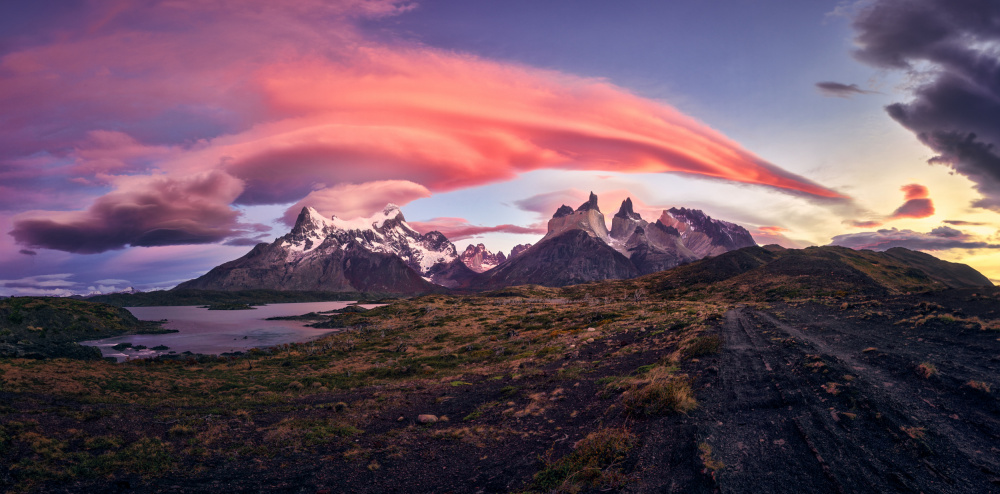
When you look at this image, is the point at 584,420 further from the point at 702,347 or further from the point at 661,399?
the point at 702,347

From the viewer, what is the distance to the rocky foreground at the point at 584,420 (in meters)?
8.08

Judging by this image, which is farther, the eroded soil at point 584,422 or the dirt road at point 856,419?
the eroded soil at point 584,422

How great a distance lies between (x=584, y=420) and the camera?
13.3m

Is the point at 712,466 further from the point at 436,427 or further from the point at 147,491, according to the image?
the point at 147,491

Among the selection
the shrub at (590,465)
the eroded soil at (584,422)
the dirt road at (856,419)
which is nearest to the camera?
the dirt road at (856,419)

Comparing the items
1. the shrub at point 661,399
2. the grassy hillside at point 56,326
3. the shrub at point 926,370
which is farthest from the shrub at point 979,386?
the grassy hillside at point 56,326

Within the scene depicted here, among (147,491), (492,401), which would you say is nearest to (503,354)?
(492,401)

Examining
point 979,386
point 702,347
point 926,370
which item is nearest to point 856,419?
point 979,386

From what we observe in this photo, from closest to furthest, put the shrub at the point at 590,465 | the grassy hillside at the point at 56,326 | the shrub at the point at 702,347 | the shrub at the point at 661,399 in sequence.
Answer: the shrub at the point at 590,465
the shrub at the point at 661,399
the shrub at the point at 702,347
the grassy hillside at the point at 56,326

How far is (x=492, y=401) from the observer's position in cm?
1889

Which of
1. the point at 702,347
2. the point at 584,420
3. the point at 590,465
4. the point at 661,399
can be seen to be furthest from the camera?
the point at 702,347

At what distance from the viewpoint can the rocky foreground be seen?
8.08 meters

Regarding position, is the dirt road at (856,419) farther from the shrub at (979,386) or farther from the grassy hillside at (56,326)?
the grassy hillside at (56,326)

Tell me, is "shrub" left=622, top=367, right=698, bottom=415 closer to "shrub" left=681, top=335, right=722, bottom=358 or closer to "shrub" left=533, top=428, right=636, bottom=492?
"shrub" left=533, top=428, right=636, bottom=492
